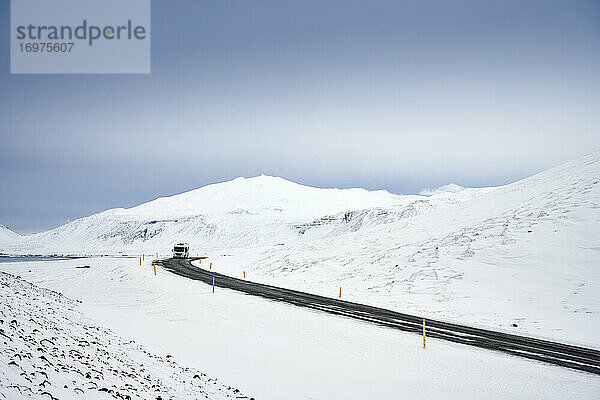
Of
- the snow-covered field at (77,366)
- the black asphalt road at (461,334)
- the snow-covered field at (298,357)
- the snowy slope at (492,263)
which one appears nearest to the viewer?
the snow-covered field at (77,366)

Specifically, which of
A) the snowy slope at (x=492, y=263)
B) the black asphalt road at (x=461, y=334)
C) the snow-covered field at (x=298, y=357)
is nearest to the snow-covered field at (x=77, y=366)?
the snow-covered field at (x=298, y=357)

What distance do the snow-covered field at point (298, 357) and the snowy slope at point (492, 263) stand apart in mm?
7051

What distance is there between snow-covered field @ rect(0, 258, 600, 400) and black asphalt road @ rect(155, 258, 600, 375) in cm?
106

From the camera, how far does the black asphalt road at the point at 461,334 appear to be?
14990 mm

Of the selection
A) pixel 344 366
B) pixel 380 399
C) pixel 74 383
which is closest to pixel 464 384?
pixel 380 399

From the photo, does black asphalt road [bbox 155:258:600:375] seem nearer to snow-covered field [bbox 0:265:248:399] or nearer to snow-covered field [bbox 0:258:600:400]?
snow-covered field [bbox 0:258:600:400]

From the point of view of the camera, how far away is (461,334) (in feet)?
62.7

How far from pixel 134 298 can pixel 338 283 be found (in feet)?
58.6

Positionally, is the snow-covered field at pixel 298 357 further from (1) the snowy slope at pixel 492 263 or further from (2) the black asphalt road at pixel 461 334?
(1) the snowy slope at pixel 492 263

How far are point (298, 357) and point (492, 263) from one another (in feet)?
73.5

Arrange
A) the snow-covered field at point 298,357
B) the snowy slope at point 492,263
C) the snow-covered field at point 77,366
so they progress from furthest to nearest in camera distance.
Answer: the snowy slope at point 492,263
the snow-covered field at point 298,357
the snow-covered field at point 77,366

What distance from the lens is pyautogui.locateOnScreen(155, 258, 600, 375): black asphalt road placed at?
15.0m

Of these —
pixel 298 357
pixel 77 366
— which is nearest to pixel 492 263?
pixel 298 357

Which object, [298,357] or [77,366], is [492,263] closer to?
[298,357]
